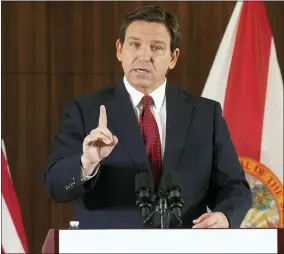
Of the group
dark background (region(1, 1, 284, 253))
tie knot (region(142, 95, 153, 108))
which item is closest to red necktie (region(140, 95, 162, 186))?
tie knot (region(142, 95, 153, 108))

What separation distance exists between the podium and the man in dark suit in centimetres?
→ 62

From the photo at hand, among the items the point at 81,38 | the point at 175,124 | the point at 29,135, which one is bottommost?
the point at 29,135

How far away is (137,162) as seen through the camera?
8.34ft

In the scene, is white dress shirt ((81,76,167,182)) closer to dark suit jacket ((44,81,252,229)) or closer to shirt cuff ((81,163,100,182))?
dark suit jacket ((44,81,252,229))

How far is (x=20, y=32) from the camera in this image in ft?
17.8

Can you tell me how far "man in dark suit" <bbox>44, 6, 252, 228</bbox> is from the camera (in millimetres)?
2543

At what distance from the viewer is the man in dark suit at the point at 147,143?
2543 millimetres

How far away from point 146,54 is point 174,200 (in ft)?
2.25

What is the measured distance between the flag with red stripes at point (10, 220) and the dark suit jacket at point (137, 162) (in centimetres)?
256

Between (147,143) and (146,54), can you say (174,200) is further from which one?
(146,54)

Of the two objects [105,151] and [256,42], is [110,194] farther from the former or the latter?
[256,42]

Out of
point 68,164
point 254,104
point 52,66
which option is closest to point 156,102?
point 68,164

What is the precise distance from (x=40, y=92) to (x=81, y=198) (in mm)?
2948

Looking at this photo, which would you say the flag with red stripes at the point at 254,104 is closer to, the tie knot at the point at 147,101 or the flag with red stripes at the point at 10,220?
the flag with red stripes at the point at 10,220
